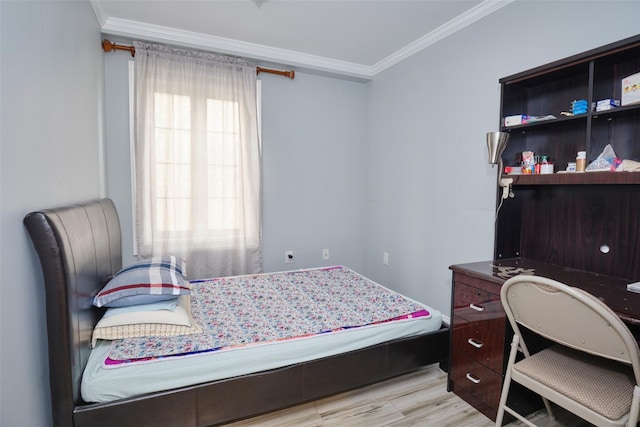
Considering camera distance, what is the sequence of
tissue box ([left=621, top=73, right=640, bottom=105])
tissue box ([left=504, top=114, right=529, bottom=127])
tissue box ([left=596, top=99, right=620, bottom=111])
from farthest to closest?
tissue box ([left=504, top=114, right=529, bottom=127])
tissue box ([left=596, top=99, right=620, bottom=111])
tissue box ([left=621, top=73, right=640, bottom=105])

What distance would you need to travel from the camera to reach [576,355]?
1.55 m

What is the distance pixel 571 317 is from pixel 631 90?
1100 millimetres

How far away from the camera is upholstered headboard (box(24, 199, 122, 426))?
1.29 meters

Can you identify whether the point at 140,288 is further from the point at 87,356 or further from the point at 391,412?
the point at 391,412

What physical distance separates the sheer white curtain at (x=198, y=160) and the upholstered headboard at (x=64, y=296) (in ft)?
4.39

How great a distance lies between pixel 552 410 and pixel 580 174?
4.21ft

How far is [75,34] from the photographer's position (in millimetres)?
1970

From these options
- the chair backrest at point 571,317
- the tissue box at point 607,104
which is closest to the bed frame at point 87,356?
the chair backrest at point 571,317

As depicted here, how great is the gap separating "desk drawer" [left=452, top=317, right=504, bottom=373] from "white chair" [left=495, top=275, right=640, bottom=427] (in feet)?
0.52

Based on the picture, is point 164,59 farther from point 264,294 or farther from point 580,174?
point 580,174

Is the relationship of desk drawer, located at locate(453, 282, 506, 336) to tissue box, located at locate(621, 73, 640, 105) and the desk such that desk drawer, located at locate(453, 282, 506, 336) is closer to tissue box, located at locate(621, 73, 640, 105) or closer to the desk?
the desk

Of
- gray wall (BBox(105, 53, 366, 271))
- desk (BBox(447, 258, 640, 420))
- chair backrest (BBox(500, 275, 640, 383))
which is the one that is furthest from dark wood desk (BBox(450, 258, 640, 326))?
gray wall (BBox(105, 53, 366, 271))

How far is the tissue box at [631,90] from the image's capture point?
4.95 ft

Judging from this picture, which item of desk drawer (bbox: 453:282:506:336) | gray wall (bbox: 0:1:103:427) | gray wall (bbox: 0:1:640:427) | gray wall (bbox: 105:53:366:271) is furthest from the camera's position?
gray wall (bbox: 105:53:366:271)
